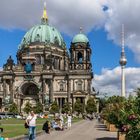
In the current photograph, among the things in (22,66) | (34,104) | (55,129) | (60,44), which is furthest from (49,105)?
(55,129)

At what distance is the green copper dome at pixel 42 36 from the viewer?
16512 cm

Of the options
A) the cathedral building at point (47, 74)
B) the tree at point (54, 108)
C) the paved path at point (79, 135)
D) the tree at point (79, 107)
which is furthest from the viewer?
the cathedral building at point (47, 74)

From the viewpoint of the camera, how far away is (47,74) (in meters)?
152

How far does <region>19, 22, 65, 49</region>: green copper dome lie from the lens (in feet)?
542

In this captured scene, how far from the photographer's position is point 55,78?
154 metres

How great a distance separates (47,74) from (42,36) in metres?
20.3

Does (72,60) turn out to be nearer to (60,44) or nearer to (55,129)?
(60,44)

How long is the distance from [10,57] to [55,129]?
117529mm

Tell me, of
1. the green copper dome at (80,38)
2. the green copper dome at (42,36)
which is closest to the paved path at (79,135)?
the green copper dome at (80,38)

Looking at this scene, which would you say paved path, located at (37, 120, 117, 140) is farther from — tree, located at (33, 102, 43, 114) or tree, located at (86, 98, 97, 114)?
tree, located at (86, 98, 97, 114)

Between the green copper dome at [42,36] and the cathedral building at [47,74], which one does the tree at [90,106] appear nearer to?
the cathedral building at [47,74]

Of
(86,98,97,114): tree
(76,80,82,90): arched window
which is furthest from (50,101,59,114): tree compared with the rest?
(76,80,82,90): arched window

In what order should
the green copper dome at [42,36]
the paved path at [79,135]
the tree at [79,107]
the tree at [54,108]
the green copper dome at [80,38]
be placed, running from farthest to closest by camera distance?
the green copper dome at [42,36] → the green copper dome at [80,38] → the tree at [79,107] → the tree at [54,108] → the paved path at [79,135]

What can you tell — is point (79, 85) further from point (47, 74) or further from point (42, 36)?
point (42, 36)
